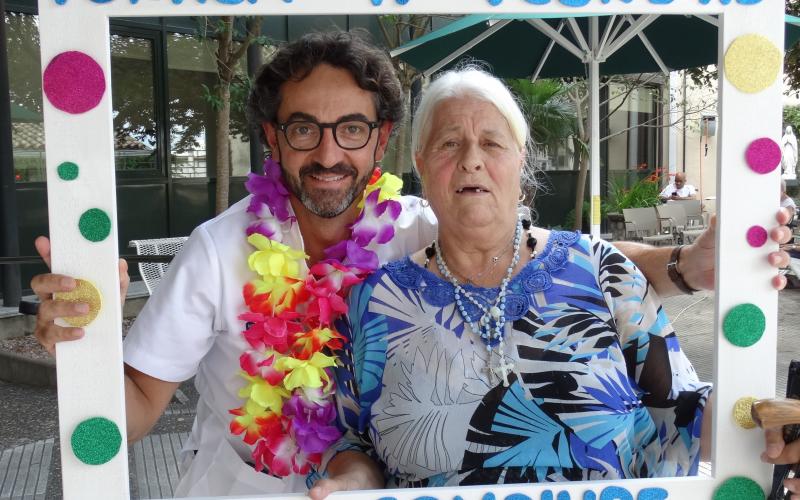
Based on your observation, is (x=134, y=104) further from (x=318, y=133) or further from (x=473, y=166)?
(x=473, y=166)

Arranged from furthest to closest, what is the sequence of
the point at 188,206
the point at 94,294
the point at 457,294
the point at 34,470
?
the point at 188,206 → the point at 34,470 → the point at 457,294 → the point at 94,294

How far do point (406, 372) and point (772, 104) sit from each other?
0.87 metres

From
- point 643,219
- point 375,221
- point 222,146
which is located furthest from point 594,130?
point 643,219

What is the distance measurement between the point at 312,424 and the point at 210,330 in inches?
13.7

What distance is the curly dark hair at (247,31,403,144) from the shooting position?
6.30 ft

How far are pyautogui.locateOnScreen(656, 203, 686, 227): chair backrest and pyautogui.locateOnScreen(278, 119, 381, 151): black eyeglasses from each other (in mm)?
9369

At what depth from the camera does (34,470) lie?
3.78 metres

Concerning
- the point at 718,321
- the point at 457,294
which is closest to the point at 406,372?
the point at 457,294

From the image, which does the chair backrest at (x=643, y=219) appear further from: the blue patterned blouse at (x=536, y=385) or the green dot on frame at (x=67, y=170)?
the green dot on frame at (x=67, y=170)

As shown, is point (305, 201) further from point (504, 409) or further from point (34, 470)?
point (34, 470)

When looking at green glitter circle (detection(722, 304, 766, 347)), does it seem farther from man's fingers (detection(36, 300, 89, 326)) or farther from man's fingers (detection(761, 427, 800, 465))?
man's fingers (detection(36, 300, 89, 326))

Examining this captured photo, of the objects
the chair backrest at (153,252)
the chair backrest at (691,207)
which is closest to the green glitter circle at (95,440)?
the chair backrest at (153,252)

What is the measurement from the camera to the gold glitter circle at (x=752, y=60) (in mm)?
1201

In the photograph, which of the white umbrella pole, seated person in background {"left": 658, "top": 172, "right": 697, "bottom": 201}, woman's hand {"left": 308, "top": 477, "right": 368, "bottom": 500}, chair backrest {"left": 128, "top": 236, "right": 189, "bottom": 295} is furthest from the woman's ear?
seated person in background {"left": 658, "top": 172, "right": 697, "bottom": 201}
